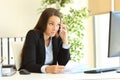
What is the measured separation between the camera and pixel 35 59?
2.30 meters

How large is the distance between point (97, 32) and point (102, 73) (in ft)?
8.77

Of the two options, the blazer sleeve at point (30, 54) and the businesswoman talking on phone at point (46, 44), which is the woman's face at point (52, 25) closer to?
the businesswoman talking on phone at point (46, 44)

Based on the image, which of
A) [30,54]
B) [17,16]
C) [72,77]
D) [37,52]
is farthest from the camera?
[17,16]

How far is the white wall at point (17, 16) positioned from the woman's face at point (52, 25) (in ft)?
6.35

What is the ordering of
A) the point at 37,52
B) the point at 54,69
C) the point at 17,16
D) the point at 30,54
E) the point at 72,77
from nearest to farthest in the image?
the point at 72,77 → the point at 54,69 → the point at 30,54 → the point at 37,52 → the point at 17,16

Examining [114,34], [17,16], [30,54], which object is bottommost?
[30,54]

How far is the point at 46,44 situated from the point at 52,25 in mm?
196

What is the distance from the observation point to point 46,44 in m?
2.50

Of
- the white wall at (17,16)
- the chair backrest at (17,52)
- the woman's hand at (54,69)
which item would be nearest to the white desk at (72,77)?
the woman's hand at (54,69)

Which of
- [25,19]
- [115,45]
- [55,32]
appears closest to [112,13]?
[115,45]

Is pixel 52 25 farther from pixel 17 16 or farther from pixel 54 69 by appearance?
pixel 17 16

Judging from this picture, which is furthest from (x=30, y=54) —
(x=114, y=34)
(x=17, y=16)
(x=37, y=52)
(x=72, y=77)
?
(x=17, y=16)

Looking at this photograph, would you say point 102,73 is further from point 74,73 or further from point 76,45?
point 76,45

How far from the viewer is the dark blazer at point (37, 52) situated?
2.18 m
